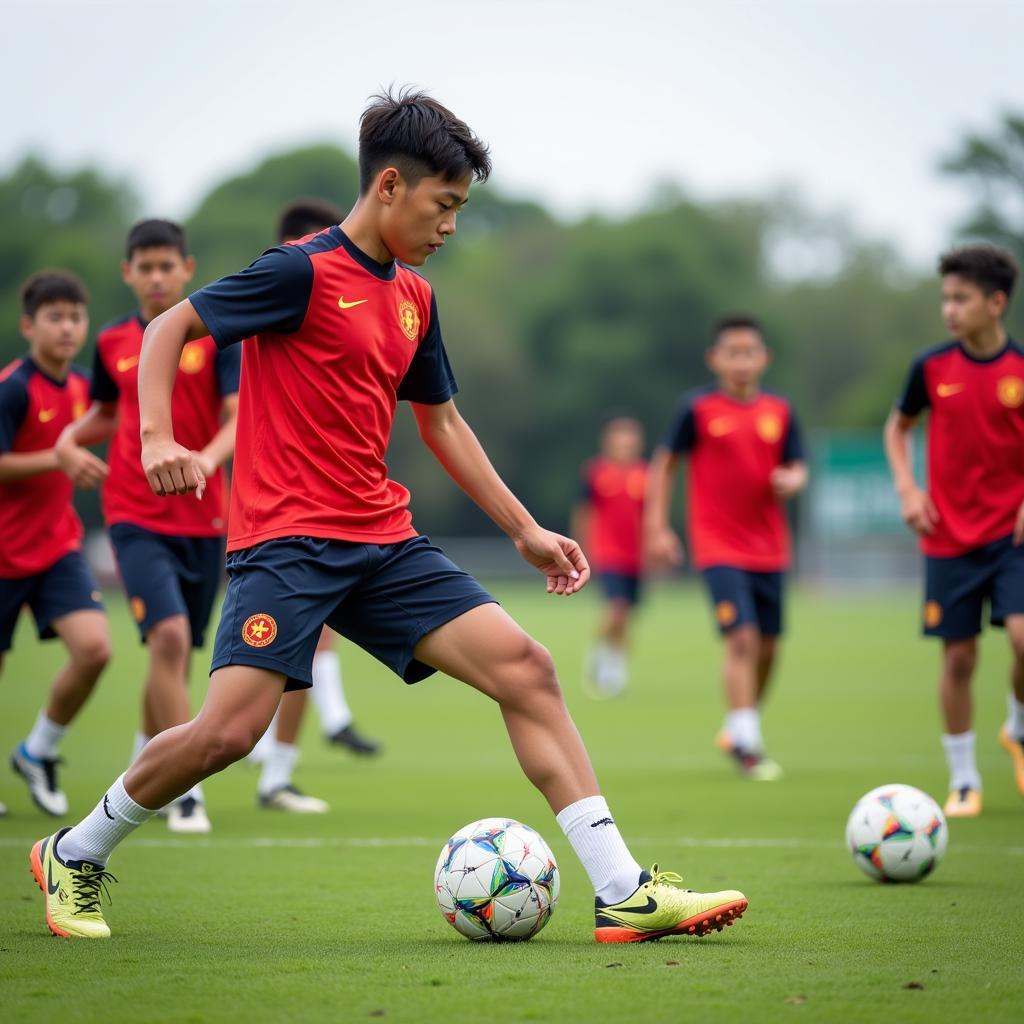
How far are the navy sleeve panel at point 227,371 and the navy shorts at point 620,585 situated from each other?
1240 cm

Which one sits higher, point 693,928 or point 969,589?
point 969,589

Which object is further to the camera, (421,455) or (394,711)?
(421,455)

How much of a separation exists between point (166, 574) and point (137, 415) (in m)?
0.81

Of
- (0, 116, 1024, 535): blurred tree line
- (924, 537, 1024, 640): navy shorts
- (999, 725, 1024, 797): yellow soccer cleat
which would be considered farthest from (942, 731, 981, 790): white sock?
(0, 116, 1024, 535): blurred tree line

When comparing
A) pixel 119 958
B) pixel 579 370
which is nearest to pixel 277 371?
pixel 119 958

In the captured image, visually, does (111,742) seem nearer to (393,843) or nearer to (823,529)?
(393,843)

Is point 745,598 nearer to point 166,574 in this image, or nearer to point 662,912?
point 166,574

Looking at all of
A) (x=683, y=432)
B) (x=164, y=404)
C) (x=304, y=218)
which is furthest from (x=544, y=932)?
(x=683, y=432)

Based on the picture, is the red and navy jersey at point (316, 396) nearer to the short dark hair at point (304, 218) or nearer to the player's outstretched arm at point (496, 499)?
the player's outstretched arm at point (496, 499)

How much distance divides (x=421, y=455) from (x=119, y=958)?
57.6 m

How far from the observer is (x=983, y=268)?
877 centimetres

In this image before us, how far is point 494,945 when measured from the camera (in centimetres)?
534

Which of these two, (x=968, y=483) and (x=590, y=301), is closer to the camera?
(x=968, y=483)

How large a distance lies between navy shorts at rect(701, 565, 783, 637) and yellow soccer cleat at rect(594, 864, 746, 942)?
5.77 meters
